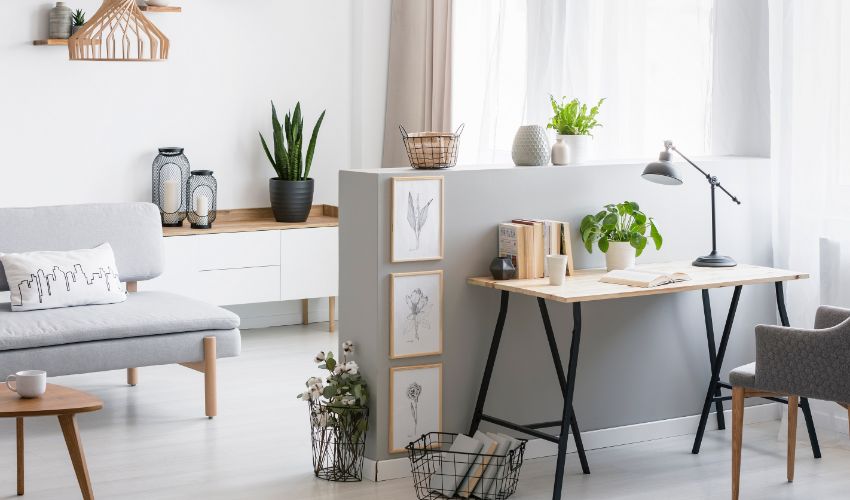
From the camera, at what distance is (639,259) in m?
4.66

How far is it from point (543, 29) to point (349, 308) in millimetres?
2268

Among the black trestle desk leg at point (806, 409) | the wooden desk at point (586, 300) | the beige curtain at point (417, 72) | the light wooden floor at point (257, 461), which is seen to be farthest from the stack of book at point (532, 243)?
the beige curtain at point (417, 72)

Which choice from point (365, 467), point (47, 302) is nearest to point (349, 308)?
point (365, 467)

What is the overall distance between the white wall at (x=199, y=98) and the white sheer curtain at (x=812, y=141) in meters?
2.97

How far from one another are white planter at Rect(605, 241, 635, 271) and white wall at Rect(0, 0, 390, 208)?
303 centimetres

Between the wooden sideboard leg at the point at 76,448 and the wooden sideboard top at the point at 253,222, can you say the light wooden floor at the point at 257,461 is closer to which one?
the wooden sideboard leg at the point at 76,448

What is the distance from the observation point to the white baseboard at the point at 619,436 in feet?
13.7

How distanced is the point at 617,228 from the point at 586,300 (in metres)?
0.62

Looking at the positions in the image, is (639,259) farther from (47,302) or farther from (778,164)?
(47,302)

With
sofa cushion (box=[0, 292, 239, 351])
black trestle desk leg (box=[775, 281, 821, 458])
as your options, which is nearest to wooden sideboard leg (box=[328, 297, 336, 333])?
sofa cushion (box=[0, 292, 239, 351])

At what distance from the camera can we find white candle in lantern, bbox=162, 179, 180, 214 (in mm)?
6449

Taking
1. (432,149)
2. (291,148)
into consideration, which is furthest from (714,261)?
(291,148)

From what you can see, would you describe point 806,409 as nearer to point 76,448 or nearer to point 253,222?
point 76,448

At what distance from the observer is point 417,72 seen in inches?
271
